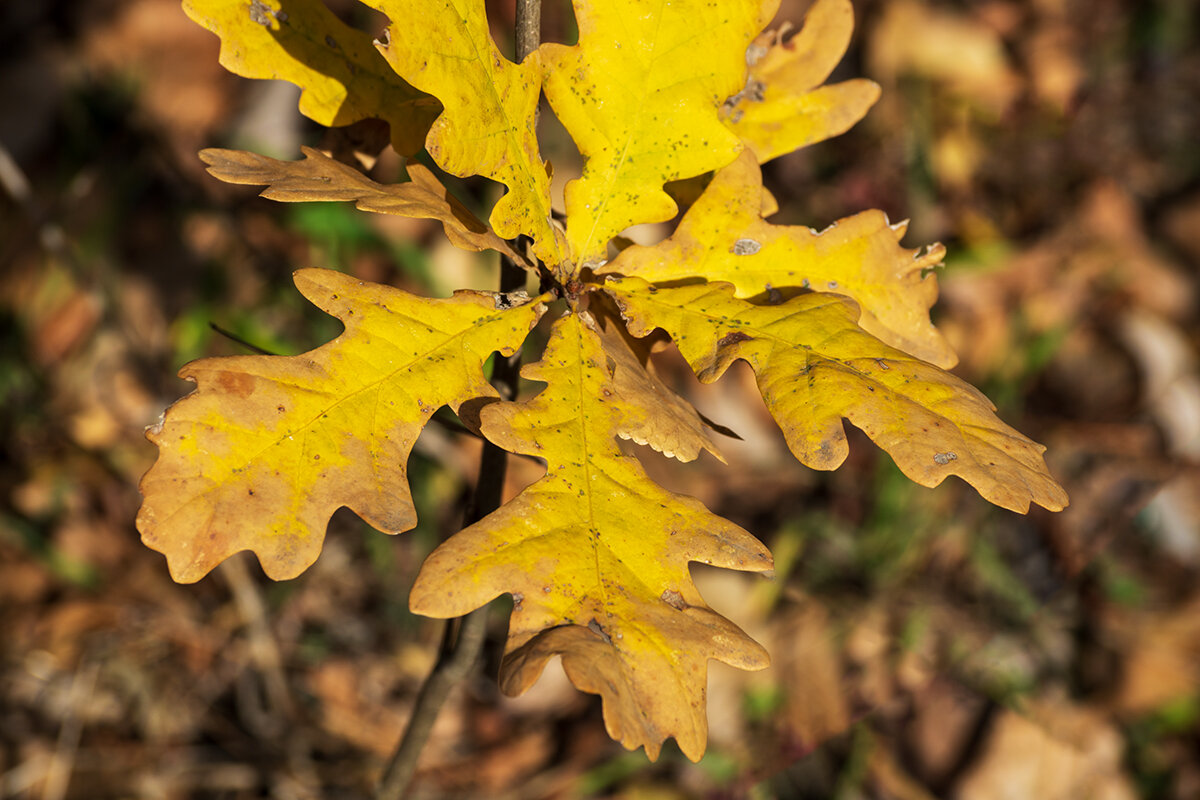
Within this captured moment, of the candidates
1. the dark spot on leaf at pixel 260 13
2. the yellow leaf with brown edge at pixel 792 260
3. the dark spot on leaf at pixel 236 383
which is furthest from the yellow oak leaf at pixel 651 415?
the dark spot on leaf at pixel 260 13

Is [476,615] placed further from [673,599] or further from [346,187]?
[346,187]

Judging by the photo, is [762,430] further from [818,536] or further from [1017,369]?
[1017,369]

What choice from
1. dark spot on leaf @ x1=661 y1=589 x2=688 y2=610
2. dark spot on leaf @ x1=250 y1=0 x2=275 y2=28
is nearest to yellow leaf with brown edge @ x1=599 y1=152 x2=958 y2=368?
dark spot on leaf @ x1=661 y1=589 x2=688 y2=610

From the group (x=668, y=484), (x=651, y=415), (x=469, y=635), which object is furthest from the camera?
(x=668, y=484)

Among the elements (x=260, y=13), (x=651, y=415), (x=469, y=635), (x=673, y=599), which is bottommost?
(x=469, y=635)

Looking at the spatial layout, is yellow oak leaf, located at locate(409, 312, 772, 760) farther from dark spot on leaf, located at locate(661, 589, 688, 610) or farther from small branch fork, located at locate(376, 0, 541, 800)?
small branch fork, located at locate(376, 0, 541, 800)

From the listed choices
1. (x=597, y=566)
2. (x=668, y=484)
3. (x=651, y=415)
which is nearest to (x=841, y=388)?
(x=651, y=415)

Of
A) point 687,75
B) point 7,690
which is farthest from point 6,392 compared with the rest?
point 687,75
